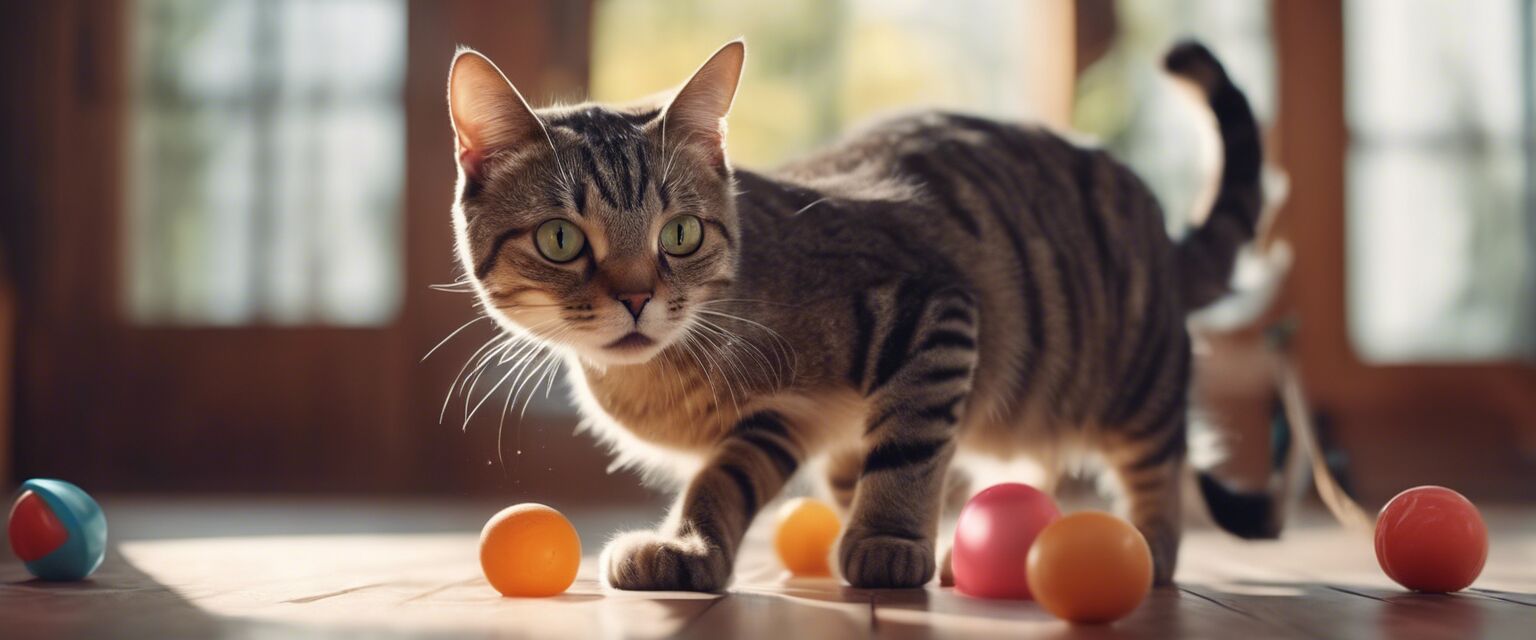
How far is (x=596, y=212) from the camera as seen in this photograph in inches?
62.2

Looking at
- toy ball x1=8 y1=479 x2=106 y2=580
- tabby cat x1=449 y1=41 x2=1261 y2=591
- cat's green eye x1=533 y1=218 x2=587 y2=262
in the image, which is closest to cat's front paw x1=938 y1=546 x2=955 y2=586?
tabby cat x1=449 y1=41 x2=1261 y2=591

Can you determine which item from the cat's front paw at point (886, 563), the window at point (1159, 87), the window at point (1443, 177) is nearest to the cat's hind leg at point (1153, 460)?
the cat's front paw at point (886, 563)

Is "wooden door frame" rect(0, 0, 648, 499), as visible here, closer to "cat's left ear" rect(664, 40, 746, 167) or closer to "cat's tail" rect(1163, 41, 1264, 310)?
"cat's tail" rect(1163, 41, 1264, 310)

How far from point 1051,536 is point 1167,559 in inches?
25.8

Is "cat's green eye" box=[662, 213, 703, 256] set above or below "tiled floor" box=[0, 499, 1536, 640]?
above

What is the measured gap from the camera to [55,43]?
4539 millimetres

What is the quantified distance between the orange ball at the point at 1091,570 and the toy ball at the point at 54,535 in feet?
3.93

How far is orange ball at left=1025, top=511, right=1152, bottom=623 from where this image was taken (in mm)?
1247

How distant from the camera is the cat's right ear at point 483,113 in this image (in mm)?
1609

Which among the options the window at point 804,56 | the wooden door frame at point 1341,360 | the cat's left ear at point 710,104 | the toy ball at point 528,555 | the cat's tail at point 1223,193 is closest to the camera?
the toy ball at point 528,555

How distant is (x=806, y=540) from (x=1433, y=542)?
0.83 meters

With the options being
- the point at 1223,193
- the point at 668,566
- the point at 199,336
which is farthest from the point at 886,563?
the point at 199,336

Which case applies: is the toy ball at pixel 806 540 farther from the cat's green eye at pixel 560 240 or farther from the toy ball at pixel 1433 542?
the toy ball at pixel 1433 542

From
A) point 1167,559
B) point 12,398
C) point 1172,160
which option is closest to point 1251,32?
point 1172,160
